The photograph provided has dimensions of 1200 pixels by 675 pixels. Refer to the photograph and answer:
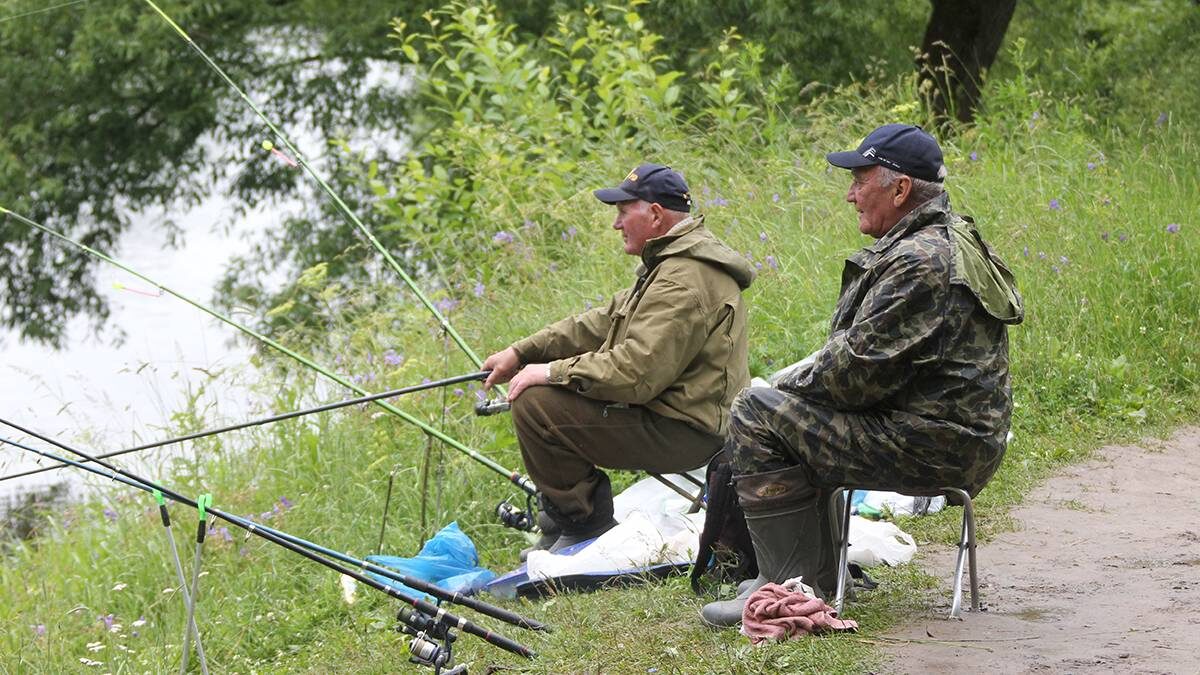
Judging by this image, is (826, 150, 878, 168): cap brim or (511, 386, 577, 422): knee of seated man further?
(511, 386, 577, 422): knee of seated man

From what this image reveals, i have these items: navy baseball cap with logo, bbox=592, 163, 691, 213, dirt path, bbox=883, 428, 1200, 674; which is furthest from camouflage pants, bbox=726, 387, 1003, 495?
navy baseball cap with logo, bbox=592, 163, 691, 213

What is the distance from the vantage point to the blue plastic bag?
5.06m

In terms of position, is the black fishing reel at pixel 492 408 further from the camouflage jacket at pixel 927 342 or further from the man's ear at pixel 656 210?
the camouflage jacket at pixel 927 342

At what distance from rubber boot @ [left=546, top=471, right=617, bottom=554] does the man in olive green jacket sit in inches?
3.9

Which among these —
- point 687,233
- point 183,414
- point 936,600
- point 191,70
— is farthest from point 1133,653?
point 191,70

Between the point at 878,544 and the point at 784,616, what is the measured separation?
0.98 meters

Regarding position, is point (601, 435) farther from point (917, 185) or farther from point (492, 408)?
point (917, 185)

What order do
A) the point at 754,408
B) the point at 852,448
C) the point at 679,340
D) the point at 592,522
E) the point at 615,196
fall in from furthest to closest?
the point at 592,522
the point at 615,196
the point at 679,340
the point at 754,408
the point at 852,448

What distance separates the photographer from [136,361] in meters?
8.00

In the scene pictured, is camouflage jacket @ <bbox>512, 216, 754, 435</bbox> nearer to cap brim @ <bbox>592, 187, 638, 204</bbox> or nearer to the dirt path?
cap brim @ <bbox>592, 187, 638, 204</bbox>

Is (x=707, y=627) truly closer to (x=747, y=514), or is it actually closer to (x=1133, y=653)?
(x=747, y=514)

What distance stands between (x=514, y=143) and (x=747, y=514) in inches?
192

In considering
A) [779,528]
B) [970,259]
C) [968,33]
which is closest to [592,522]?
[779,528]

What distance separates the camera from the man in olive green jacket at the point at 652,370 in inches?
181
